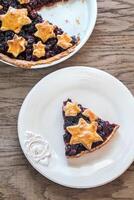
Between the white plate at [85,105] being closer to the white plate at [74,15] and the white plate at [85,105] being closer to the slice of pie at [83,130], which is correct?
the slice of pie at [83,130]

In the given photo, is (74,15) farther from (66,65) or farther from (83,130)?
(83,130)

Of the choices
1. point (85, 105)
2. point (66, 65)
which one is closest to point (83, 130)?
point (85, 105)

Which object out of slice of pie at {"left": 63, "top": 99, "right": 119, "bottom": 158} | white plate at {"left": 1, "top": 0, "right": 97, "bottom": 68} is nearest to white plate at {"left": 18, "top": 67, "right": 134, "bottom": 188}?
slice of pie at {"left": 63, "top": 99, "right": 119, "bottom": 158}

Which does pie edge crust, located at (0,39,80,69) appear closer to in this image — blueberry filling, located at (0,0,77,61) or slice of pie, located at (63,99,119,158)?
blueberry filling, located at (0,0,77,61)

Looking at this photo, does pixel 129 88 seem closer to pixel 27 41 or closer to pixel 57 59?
pixel 57 59

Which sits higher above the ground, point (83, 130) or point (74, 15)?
point (74, 15)

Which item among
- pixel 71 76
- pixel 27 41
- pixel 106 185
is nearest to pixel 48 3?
pixel 27 41
